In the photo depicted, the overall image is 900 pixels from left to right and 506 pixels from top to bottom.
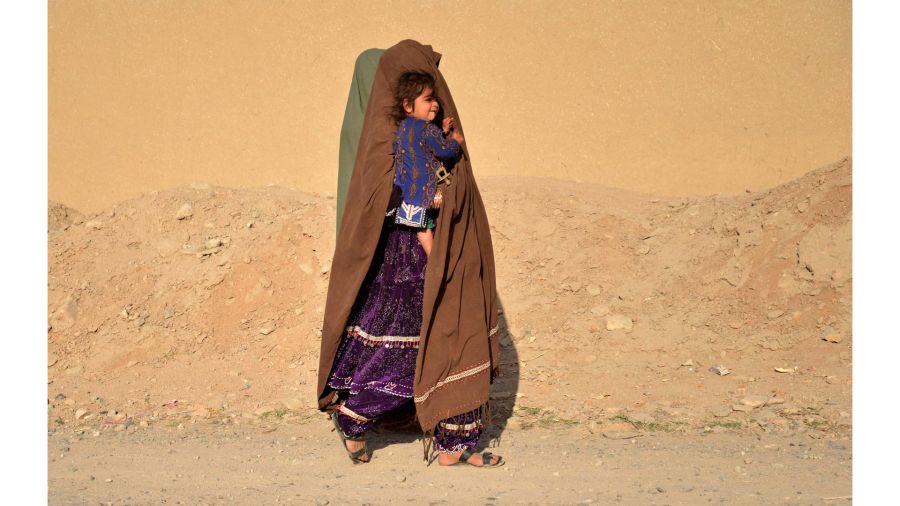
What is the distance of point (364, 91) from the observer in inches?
176

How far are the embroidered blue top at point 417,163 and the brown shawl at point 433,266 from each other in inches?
2.7

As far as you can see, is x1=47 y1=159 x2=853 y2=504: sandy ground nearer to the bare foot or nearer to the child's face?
the bare foot

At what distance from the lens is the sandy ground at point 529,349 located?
14.0 feet

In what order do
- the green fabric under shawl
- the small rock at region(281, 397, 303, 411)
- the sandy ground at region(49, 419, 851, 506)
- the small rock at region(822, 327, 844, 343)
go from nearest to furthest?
1. the sandy ground at region(49, 419, 851, 506)
2. the green fabric under shawl
3. the small rock at region(281, 397, 303, 411)
4. the small rock at region(822, 327, 844, 343)

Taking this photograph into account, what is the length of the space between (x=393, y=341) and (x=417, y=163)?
2.63ft

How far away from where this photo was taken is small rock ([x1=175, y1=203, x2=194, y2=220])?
25.8 feet

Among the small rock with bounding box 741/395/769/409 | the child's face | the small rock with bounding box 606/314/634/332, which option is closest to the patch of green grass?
the small rock with bounding box 741/395/769/409

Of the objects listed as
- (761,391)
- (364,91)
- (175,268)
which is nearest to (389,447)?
(364,91)

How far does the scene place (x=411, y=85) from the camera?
4066 mm

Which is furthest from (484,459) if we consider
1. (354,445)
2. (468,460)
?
(354,445)

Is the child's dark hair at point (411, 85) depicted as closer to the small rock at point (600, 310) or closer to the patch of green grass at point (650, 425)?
the patch of green grass at point (650, 425)

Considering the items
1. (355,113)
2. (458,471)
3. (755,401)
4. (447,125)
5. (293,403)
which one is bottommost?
(458,471)

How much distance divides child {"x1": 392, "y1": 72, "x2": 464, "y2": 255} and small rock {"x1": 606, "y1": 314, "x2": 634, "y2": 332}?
9.25 ft

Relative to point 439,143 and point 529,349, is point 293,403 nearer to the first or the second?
point 529,349
